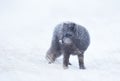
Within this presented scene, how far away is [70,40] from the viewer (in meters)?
8.90

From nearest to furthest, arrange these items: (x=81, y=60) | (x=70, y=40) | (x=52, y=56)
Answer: (x=70, y=40) → (x=81, y=60) → (x=52, y=56)

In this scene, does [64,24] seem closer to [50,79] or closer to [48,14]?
[50,79]

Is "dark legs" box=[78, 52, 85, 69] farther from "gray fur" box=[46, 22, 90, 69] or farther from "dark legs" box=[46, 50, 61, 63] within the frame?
"dark legs" box=[46, 50, 61, 63]

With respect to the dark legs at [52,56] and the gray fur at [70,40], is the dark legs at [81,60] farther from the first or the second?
the dark legs at [52,56]

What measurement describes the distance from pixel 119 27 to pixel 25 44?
4148 mm

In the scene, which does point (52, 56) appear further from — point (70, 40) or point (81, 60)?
point (70, 40)

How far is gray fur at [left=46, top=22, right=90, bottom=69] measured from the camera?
Result: 8.90 m

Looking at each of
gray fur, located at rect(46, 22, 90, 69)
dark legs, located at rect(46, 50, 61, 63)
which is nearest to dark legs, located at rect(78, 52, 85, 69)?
gray fur, located at rect(46, 22, 90, 69)

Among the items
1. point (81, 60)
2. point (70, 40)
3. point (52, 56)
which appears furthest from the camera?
point (52, 56)

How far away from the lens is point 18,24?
1928 centimetres

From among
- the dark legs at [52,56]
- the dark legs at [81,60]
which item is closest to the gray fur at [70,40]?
the dark legs at [81,60]

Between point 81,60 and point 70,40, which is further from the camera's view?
point 81,60

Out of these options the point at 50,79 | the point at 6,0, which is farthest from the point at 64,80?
the point at 6,0

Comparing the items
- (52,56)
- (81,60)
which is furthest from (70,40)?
(52,56)
